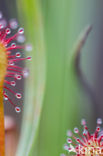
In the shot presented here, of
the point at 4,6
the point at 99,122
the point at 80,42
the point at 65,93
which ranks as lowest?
the point at 99,122

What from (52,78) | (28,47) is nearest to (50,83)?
(52,78)

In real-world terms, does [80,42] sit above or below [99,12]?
below

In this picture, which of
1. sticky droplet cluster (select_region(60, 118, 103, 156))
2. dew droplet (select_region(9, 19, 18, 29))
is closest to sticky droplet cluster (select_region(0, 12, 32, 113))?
dew droplet (select_region(9, 19, 18, 29))

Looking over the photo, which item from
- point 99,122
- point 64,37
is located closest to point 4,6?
point 64,37

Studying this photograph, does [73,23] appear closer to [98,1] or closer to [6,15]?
[98,1]

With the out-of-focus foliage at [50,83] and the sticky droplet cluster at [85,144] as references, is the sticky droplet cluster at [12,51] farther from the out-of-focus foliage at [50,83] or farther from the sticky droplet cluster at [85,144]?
the sticky droplet cluster at [85,144]

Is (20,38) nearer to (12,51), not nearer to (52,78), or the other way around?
(12,51)

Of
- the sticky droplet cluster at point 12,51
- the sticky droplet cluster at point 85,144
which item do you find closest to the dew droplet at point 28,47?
the sticky droplet cluster at point 12,51

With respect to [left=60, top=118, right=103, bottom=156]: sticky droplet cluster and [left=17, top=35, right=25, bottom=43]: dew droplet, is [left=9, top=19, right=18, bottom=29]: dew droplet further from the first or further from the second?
[left=60, top=118, right=103, bottom=156]: sticky droplet cluster
